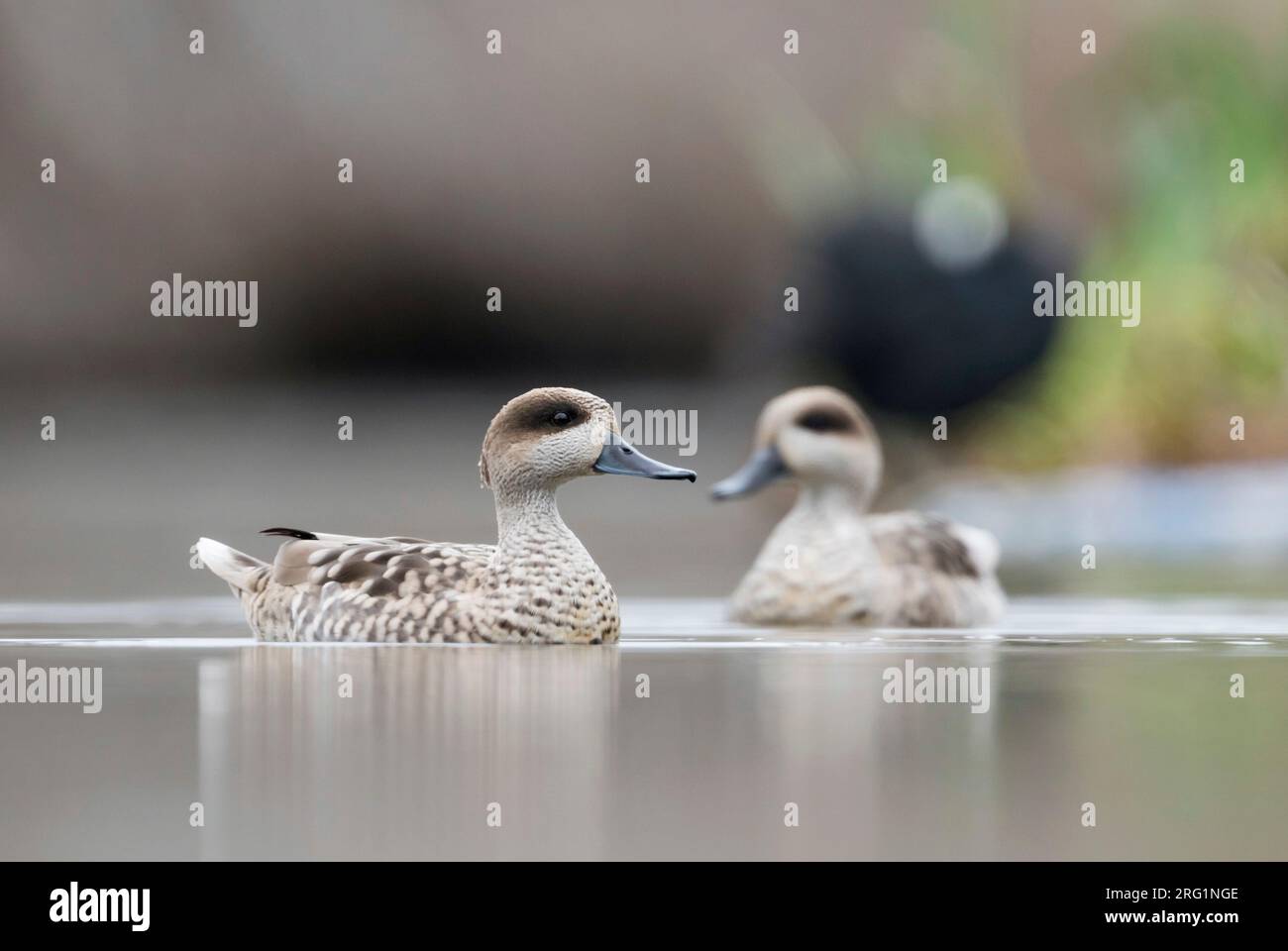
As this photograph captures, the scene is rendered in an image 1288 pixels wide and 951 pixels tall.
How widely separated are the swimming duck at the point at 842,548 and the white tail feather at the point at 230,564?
156 centimetres

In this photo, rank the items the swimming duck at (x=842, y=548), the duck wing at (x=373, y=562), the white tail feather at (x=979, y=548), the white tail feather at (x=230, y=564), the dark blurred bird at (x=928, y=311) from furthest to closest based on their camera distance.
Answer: the dark blurred bird at (x=928, y=311) → the white tail feather at (x=979, y=548) → the swimming duck at (x=842, y=548) → the white tail feather at (x=230, y=564) → the duck wing at (x=373, y=562)

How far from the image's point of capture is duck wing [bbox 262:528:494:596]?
17.2 ft

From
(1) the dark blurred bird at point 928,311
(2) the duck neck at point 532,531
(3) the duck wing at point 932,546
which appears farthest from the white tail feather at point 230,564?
(1) the dark blurred bird at point 928,311

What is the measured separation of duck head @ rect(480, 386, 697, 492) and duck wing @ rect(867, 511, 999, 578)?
1.36 m

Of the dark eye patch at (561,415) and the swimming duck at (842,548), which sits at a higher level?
the dark eye patch at (561,415)

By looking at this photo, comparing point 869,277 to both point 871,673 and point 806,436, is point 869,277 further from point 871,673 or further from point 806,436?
point 871,673

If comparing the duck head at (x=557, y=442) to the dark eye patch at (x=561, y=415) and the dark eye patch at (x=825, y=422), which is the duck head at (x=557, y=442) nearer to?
the dark eye patch at (x=561, y=415)

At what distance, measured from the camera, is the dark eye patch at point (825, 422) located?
6.70m

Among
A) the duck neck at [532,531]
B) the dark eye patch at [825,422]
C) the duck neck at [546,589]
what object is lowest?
the duck neck at [546,589]

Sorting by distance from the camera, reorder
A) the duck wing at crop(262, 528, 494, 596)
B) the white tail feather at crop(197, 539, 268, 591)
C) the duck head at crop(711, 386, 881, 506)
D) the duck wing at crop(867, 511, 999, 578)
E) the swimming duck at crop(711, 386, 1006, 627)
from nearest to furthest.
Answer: the duck wing at crop(262, 528, 494, 596)
the white tail feather at crop(197, 539, 268, 591)
the swimming duck at crop(711, 386, 1006, 627)
the duck wing at crop(867, 511, 999, 578)
the duck head at crop(711, 386, 881, 506)

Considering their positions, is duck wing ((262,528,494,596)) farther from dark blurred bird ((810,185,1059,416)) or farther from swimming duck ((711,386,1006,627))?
dark blurred bird ((810,185,1059,416))

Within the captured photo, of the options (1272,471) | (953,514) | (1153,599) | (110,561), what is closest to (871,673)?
(1153,599)

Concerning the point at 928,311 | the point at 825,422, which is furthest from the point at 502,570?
the point at 928,311

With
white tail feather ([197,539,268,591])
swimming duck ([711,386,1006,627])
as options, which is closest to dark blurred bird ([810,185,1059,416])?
swimming duck ([711,386,1006,627])
